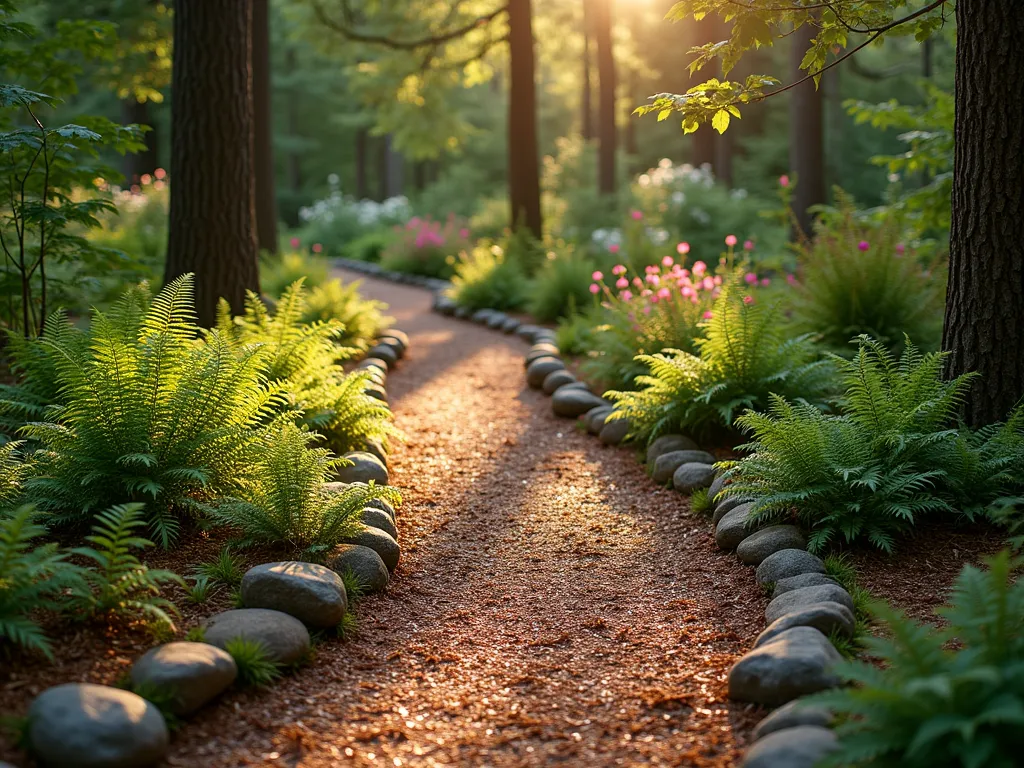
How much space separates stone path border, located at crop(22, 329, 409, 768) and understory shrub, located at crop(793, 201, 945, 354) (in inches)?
161

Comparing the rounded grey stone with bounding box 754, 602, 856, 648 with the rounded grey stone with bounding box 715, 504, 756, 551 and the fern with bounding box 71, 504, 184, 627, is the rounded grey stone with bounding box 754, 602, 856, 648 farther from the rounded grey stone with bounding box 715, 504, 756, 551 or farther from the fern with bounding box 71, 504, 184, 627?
the fern with bounding box 71, 504, 184, 627

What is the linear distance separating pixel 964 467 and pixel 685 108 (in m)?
2.11

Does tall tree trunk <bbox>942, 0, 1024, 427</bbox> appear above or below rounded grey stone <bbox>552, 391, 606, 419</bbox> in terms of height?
above

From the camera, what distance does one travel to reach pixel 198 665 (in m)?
2.98

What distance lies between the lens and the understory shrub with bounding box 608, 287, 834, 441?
5750 mm

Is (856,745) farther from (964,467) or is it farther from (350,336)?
(350,336)

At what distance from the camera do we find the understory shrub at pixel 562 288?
1059cm

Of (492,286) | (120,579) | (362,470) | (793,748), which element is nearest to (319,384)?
(362,470)

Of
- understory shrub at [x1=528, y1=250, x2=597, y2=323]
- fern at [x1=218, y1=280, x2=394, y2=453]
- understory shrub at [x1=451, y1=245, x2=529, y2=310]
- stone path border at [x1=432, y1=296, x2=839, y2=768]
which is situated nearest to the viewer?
stone path border at [x1=432, y1=296, x2=839, y2=768]

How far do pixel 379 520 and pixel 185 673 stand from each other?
5.45 ft

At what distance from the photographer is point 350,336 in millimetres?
9031

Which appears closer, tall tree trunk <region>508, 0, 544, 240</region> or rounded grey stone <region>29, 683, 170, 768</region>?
rounded grey stone <region>29, 683, 170, 768</region>

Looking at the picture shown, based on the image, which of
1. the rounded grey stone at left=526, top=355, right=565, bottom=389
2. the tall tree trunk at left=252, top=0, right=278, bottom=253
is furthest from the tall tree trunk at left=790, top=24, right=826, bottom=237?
the tall tree trunk at left=252, top=0, right=278, bottom=253

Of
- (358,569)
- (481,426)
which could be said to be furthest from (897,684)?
(481,426)
